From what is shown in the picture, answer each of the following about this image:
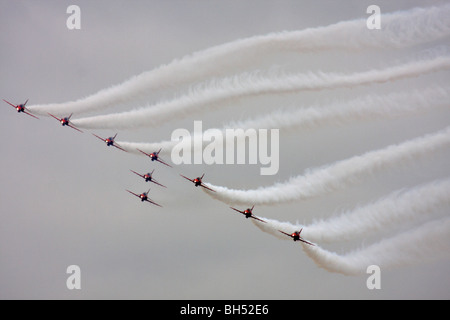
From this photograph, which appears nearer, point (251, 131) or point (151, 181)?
point (251, 131)

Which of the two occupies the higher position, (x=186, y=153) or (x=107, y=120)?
(x=107, y=120)

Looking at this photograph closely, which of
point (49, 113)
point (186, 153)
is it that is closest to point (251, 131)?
point (186, 153)

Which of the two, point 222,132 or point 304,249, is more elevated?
point 222,132

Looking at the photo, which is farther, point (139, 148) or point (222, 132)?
point (139, 148)

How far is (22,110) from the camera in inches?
2367

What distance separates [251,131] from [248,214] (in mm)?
6250
